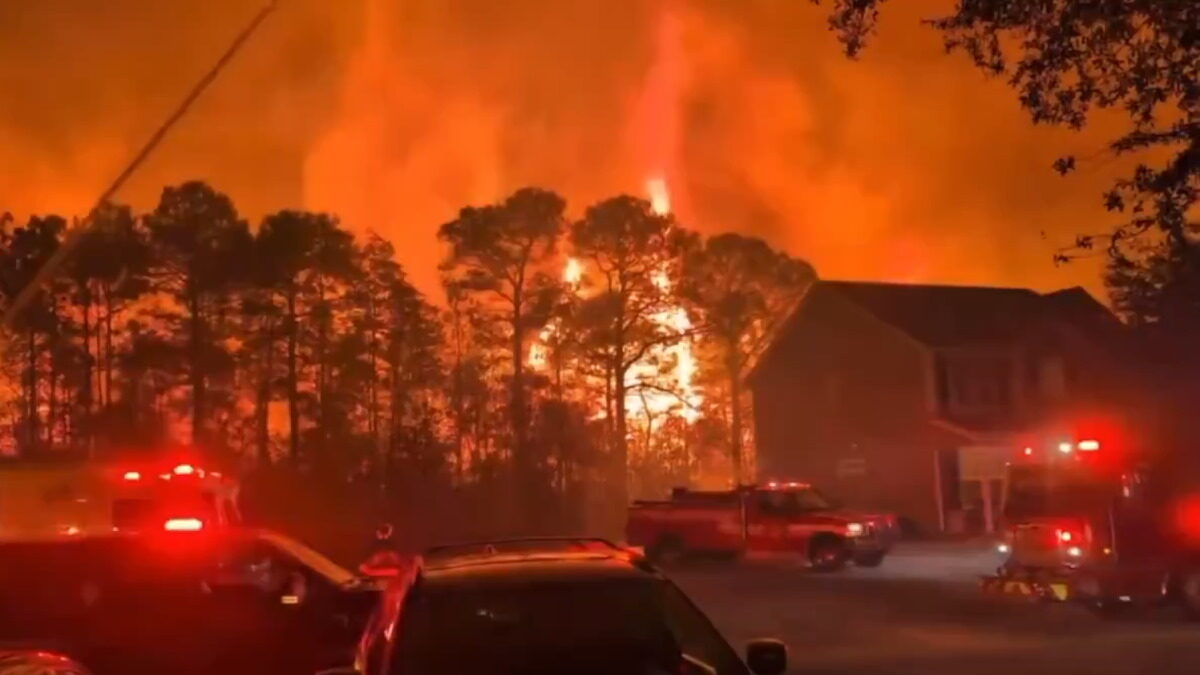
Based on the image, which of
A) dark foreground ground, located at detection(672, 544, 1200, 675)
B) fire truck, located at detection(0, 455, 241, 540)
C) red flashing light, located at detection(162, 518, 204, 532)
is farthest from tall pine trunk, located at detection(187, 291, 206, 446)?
red flashing light, located at detection(162, 518, 204, 532)

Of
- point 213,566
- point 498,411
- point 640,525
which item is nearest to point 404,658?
point 213,566

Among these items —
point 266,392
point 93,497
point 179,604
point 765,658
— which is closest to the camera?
point 765,658

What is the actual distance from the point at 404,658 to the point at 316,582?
700 cm

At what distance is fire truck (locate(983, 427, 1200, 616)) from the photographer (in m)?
19.0

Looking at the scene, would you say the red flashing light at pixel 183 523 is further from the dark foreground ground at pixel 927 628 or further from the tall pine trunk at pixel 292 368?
the tall pine trunk at pixel 292 368

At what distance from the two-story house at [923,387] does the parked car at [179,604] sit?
96.1 ft

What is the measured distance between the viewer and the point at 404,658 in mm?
5961

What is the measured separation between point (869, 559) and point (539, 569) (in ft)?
77.4

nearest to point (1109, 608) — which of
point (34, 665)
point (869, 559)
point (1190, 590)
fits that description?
point (1190, 590)

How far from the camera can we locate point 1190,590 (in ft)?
62.2

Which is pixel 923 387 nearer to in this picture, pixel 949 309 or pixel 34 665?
pixel 949 309

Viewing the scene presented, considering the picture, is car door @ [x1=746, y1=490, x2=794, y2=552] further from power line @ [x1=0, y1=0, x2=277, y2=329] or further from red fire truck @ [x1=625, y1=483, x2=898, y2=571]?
power line @ [x1=0, y1=0, x2=277, y2=329]

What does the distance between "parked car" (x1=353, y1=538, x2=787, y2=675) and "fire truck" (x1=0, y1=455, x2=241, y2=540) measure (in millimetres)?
11423

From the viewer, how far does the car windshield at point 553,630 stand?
6.11 meters
